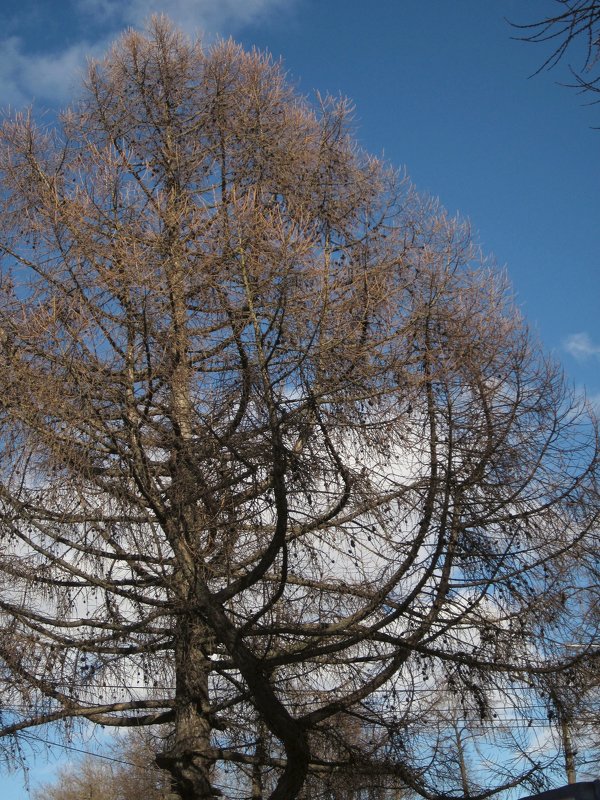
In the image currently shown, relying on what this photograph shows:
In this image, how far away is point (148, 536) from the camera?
6684 mm

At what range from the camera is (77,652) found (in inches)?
272

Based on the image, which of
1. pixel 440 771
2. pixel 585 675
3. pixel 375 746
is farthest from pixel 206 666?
pixel 585 675

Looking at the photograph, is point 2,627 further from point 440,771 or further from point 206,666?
point 440,771

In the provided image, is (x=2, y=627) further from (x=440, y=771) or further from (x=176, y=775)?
(x=440, y=771)

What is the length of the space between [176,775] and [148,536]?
71.9 inches

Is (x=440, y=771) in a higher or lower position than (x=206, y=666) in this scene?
lower

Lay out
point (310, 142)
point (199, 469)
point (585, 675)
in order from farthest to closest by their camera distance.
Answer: point (310, 142) < point (585, 675) < point (199, 469)

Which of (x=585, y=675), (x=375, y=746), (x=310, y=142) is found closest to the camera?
(x=585, y=675)

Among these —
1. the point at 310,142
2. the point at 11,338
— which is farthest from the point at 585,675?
the point at 310,142

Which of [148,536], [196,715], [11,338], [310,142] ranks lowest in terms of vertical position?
[196,715]

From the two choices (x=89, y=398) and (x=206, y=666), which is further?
(x=206, y=666)

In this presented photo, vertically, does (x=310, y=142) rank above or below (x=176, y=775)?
above

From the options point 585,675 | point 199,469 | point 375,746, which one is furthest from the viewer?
point 375,746

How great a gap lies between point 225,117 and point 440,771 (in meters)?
6.35
